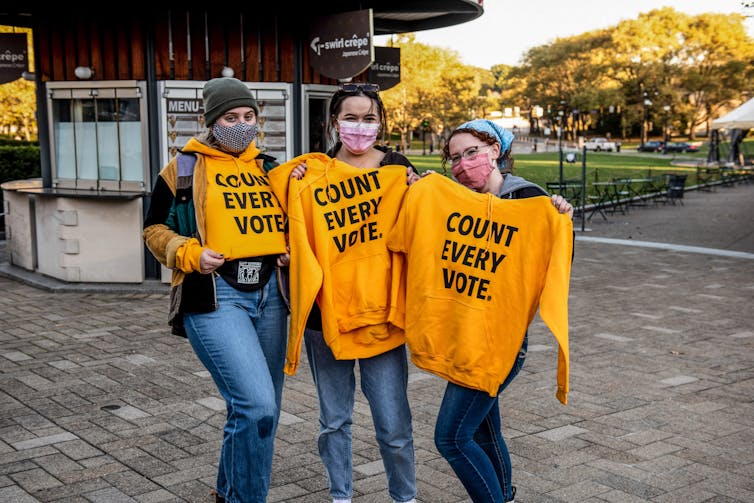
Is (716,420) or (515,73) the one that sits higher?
(515,73)

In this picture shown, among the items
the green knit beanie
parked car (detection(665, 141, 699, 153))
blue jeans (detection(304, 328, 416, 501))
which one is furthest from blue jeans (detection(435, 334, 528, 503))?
parked car (detection(665, 141, 699, 153))

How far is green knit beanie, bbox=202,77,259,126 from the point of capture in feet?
10.9

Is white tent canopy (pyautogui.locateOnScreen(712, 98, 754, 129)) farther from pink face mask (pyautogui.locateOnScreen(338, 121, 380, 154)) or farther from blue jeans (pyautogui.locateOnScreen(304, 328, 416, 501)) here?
blue jeans (pyautogui.locateOnScreen(304, 328, 416, 501))

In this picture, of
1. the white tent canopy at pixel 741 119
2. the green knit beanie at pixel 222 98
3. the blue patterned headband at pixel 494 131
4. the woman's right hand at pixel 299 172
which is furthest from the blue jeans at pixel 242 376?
the white tent canopy at pixel 741 119

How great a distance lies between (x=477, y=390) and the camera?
307 centimetres

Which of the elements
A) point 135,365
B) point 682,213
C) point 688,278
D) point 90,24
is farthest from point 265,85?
point 682,213

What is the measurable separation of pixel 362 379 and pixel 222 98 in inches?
52.2

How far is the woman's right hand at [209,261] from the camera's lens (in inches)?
122

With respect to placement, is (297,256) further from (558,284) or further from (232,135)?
(558,284)

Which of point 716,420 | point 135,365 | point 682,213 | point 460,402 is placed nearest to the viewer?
point 460,402

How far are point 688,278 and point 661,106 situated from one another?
69660 mm

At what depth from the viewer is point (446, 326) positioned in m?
3.13

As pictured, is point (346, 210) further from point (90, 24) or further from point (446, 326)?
point (90, 24)

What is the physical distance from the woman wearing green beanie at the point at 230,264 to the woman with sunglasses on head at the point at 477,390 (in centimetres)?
73
